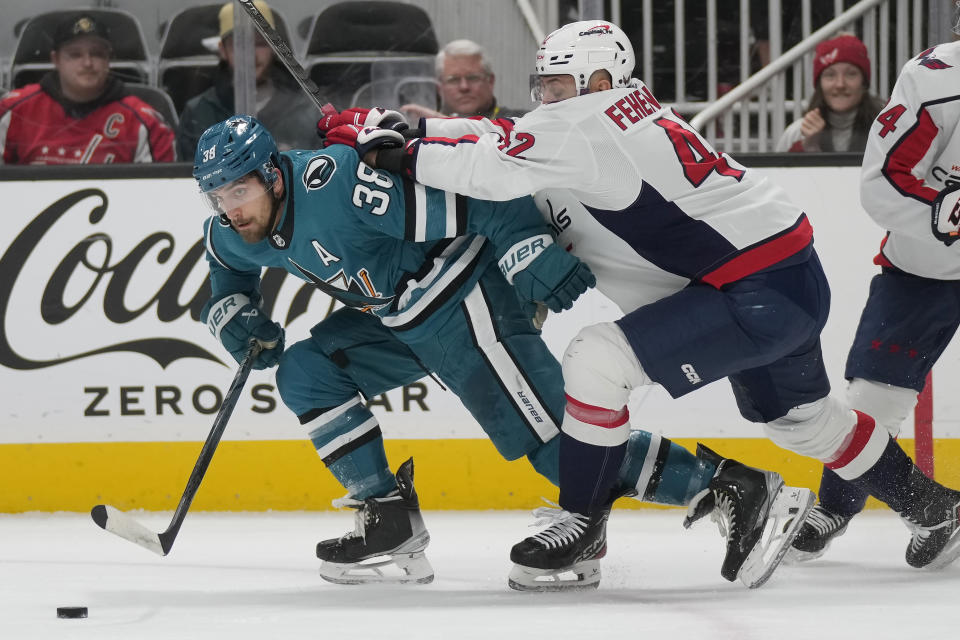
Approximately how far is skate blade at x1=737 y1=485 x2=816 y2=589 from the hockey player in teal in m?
0.16

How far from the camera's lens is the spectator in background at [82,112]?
401 cm

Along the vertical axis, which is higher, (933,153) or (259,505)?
(933,153)

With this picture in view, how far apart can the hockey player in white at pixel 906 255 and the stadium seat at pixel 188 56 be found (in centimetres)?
203

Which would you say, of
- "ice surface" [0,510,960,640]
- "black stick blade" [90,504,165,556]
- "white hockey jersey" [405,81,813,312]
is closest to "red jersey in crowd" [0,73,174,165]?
"ice surface" [0,510,960,640]

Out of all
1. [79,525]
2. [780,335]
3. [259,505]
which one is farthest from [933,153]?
[79,525]

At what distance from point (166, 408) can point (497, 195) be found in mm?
1758

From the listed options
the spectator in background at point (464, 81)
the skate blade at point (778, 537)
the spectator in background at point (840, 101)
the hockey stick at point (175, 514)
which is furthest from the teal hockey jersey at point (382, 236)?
the spectator in background at point (840, 101)

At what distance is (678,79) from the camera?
4039 mm

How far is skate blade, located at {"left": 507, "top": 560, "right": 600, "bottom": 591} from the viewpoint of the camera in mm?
2699

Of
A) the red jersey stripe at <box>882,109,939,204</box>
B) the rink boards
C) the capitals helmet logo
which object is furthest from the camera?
the rink boards

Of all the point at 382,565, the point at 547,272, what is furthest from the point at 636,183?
the point at 382,565

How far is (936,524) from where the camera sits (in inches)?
114

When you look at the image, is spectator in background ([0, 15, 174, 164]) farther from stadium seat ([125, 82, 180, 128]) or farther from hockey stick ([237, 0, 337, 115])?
hockey stick ([237, 0, 337, 115])

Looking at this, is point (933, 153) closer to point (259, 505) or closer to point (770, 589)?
point (770, 589)
